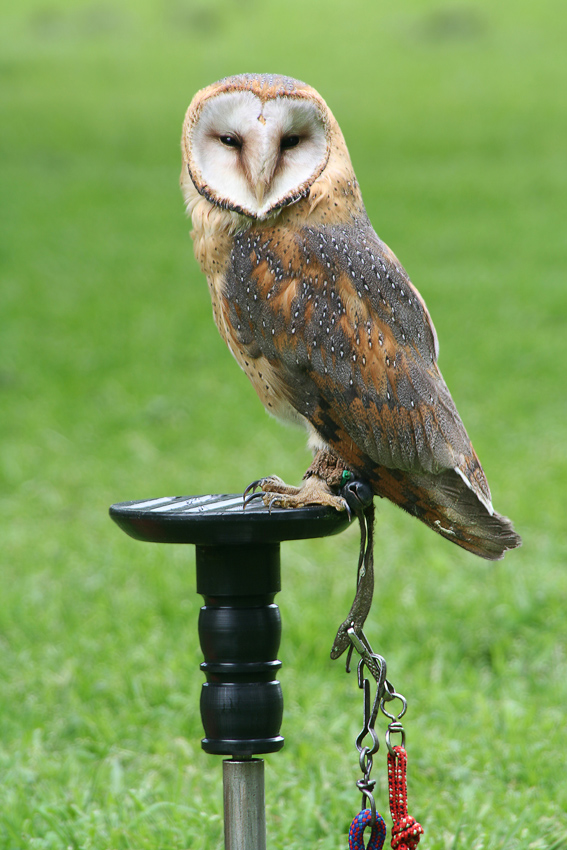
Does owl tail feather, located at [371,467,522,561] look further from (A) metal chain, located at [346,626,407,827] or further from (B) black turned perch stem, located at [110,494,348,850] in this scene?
(A) metal chain, located at [346,626,407,827]

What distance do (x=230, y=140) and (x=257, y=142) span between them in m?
0.10

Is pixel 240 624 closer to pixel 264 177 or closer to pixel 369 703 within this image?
pixel 369 703

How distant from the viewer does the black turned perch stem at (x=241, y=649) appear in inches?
77.9

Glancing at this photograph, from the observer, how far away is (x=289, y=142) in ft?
6.86

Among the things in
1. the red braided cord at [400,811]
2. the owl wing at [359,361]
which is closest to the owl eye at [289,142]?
the owl wing at [359,361]

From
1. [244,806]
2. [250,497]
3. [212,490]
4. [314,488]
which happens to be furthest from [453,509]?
[212,490]

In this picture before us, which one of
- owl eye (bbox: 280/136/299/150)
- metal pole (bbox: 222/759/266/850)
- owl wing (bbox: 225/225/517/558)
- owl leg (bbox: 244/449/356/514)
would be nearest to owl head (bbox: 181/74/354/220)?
owl eye (bbox: 280/136/299/150)

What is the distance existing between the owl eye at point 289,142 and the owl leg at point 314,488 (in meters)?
0.70

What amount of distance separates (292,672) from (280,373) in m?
1.88

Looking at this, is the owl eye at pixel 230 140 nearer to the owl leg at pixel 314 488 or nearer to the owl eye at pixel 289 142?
the owl eye at pixel 289 142

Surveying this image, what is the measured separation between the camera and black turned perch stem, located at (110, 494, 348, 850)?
198cm

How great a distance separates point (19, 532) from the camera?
507 cm

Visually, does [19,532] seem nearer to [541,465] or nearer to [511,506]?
[511,506]

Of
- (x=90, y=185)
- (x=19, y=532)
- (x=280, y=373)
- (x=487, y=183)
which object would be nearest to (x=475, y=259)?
(x=487, y=183)
